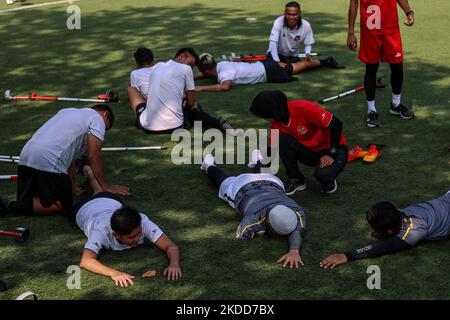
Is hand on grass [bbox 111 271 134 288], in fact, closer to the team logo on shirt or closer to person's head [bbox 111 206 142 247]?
person's head [bbox 111 206 142 247]

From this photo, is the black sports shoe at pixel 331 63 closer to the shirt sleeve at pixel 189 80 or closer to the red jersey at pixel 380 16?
the red jersey at pixel 380 16

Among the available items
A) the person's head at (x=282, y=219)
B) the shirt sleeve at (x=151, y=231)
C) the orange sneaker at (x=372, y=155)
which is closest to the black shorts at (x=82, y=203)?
the shirt sleeve at (x=151, y=231)

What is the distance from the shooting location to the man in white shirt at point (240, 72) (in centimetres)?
1166

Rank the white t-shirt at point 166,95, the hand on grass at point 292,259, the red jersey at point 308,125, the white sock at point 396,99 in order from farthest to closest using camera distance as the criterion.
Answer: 1. the white sock at point 396,99
2. the white t-shirt at point 166,95
3. the red jersey at point 308,125
4. the hand on grass at point 292,259

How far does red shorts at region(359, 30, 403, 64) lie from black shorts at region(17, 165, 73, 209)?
14.7 ft

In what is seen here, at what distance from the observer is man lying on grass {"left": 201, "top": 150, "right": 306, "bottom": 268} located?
21.6 ft

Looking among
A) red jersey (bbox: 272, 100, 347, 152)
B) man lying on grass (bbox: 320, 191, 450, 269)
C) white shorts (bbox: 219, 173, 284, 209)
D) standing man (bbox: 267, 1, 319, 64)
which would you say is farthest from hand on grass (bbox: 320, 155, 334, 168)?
standing man (bbox: 267, 1, 319, 64)

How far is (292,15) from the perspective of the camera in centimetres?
1222

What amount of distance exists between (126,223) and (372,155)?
3.53 m

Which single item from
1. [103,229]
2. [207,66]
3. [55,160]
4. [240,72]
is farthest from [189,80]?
[103,229]

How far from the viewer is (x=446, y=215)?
6.54 meters

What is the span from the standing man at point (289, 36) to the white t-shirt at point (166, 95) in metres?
2.79

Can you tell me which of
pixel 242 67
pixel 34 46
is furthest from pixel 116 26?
pixel 242 67

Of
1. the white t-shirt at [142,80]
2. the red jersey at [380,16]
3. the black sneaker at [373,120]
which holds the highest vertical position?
the red jersey at [380,16]
